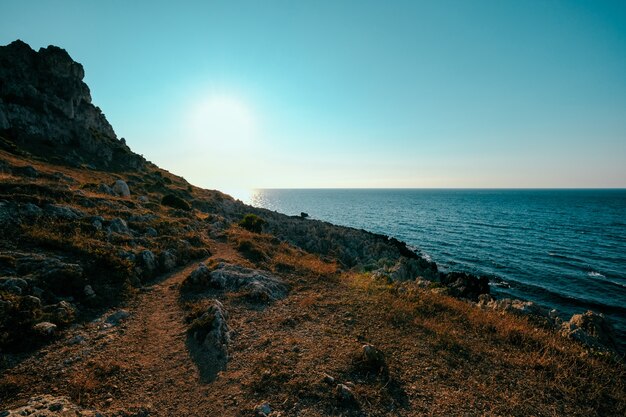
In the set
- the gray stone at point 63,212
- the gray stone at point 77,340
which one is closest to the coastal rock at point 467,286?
Answer: the gray stone at point 77,340

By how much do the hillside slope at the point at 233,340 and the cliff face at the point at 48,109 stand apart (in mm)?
36158

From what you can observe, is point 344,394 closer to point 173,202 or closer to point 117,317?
point 117,317

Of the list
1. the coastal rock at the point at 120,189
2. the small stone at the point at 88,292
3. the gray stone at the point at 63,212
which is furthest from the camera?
the coastal rock at the point at 120,189

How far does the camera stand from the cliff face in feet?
145

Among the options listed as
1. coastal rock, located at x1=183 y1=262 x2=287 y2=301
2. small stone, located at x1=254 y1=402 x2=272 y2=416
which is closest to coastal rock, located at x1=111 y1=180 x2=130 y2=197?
coastal rock, located at x1=183 y1=262 x2=287 y2=301

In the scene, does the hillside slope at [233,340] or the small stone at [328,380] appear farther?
the small stone at [328,380]

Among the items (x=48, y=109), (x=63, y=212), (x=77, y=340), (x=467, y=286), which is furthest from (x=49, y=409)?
(x=48, y=109)

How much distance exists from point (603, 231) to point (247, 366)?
345 ft

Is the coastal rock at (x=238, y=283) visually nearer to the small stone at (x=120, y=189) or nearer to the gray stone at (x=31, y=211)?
the gray stone at (x=31, y=211)

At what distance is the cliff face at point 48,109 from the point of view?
145 feet

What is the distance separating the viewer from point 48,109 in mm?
50688

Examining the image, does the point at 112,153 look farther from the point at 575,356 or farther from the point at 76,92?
the point at 575,356

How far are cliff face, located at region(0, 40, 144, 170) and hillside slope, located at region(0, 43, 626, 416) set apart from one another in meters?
36.2

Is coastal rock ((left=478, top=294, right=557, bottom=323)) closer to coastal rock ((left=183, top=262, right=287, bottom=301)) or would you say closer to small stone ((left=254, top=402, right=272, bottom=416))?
coastal rock ((left=183, top=262, right=287, bottom=301))
